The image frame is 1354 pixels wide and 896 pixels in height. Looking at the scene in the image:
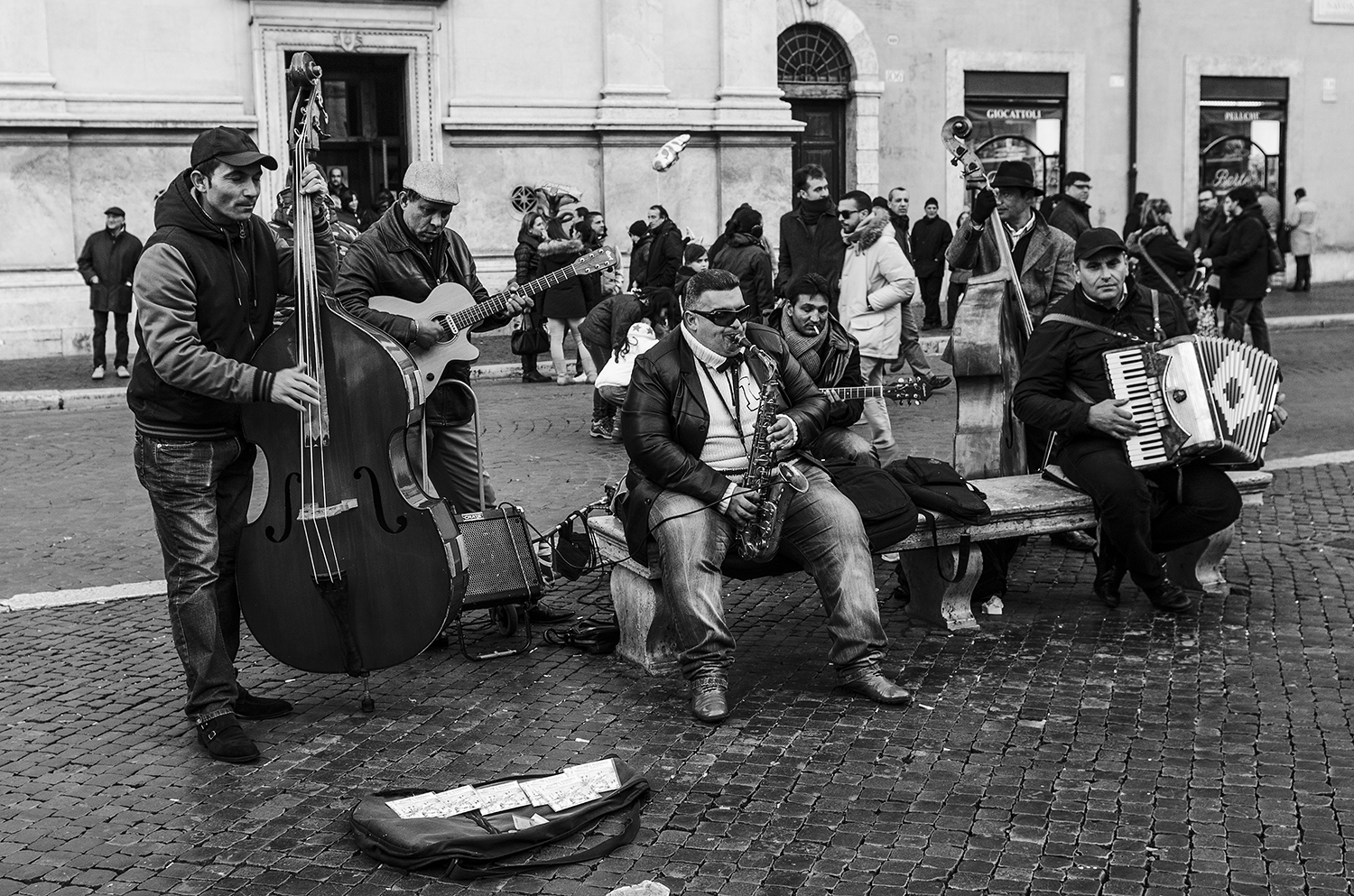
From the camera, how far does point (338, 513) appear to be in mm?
5160

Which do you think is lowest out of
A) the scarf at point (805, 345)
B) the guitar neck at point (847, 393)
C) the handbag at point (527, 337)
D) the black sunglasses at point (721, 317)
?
the handbag at point (527, 337)

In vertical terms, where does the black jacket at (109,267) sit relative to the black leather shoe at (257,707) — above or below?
above

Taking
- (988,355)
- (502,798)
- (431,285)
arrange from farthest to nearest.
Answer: (988,355) → (431,285) → (502,798)

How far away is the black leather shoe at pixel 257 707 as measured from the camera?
544 centimetres

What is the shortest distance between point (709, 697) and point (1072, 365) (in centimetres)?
229

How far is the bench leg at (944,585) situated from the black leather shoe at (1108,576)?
2.06 ft

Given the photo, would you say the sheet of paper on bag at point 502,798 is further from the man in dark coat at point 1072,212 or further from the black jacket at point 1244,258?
the black jacket at point 1244,258

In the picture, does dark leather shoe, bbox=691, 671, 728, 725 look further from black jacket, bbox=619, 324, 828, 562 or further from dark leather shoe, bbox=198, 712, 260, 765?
dark leather shoe, bbox=198, 712, 260, 765

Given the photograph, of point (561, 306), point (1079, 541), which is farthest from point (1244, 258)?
point (1079, 541)

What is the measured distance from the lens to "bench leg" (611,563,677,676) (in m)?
5.87

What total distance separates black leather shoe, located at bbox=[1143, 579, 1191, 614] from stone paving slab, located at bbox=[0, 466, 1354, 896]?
0.07 metres

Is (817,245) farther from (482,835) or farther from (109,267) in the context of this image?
(482,835)

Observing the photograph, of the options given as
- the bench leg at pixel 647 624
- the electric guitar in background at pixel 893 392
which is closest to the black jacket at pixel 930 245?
the electric guitar in background at pixel 893 392

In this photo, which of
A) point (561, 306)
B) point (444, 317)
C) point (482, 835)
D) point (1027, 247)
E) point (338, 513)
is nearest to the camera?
point (482, 835)
